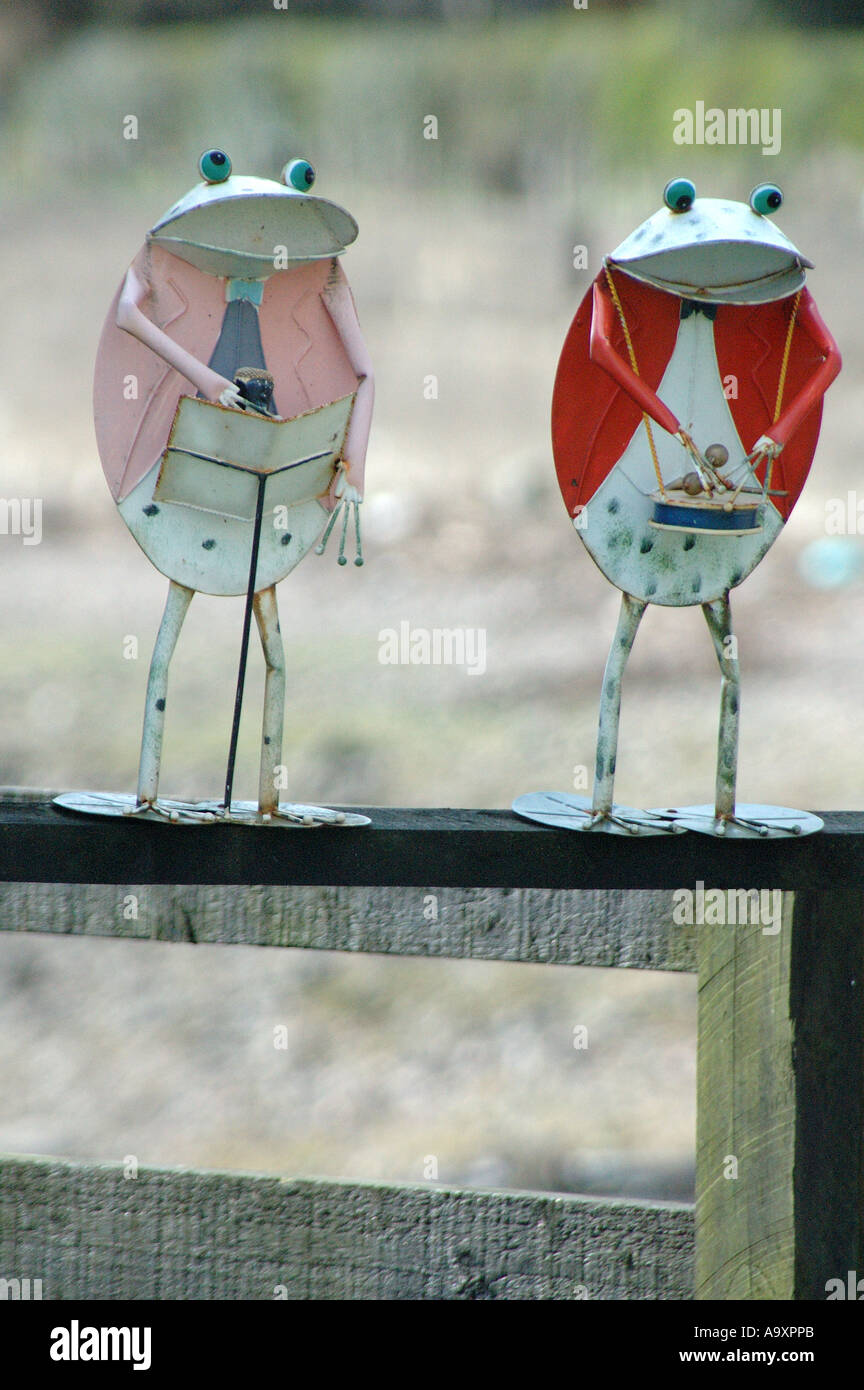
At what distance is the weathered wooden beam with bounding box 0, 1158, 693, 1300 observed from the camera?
6.79 ft

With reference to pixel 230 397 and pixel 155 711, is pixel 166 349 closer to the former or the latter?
pixel 230 397

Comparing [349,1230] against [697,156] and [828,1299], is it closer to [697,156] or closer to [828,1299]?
[828,1299]

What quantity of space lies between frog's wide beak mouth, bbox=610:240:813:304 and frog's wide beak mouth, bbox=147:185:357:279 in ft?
1.20

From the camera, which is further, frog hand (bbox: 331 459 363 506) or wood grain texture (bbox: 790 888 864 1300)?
frog hand (bbox: 331 459 363 506)

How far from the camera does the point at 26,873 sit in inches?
78.7

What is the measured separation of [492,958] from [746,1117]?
38 cm

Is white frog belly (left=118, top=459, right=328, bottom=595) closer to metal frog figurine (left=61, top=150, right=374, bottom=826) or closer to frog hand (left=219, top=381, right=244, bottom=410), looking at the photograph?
metal frog figurine (left=61, top=150, right=374, bottom=826)

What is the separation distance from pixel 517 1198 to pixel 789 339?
46.0 inches

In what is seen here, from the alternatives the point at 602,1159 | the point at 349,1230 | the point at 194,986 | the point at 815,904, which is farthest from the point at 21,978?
the point at 815,904

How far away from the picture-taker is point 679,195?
2049 mm

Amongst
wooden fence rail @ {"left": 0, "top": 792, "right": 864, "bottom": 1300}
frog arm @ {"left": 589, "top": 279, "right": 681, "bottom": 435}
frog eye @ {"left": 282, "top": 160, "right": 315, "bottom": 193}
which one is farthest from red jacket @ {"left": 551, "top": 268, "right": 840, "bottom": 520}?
wooden fence rail @ {"left": 0, "top": 792, "right": 864, "bottom": 1300}

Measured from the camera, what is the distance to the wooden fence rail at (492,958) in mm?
2002

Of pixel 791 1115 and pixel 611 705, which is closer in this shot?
pixel 791 1115

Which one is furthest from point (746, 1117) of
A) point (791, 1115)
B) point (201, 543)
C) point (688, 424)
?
point (201, 543)
